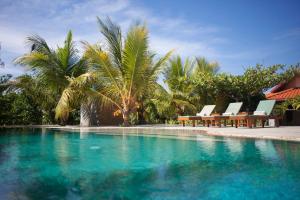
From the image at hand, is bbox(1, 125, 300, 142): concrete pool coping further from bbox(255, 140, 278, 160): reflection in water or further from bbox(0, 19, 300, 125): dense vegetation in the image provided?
bbox(0, 19, 300, 125): dense vegetation

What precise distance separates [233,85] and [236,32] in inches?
232

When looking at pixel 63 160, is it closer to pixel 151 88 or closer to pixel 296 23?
pixel 151 88

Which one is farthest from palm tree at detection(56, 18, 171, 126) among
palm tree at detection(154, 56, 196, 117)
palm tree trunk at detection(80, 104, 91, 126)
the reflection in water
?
the reflection in water

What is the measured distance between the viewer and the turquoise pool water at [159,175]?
10.0 feet

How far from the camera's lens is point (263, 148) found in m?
6.35

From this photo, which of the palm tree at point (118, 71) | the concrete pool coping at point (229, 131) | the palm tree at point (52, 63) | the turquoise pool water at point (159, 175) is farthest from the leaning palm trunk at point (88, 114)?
the turquoise pool water at point (159, 175)

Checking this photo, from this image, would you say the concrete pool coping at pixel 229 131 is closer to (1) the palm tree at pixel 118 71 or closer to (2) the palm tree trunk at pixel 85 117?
(1) the palm tree at pixel 118 71

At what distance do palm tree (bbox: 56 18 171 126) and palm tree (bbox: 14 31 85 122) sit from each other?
1.97 m

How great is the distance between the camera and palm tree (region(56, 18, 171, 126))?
14.2 m

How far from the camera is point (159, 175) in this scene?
4.03 metres

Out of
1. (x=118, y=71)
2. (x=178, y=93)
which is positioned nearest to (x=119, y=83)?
(x=118, y=71)

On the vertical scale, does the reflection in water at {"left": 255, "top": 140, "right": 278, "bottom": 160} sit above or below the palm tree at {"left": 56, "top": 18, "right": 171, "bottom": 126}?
below

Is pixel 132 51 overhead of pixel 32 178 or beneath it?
overhead

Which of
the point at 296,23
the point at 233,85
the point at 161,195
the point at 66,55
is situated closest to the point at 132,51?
the point at 66,55
